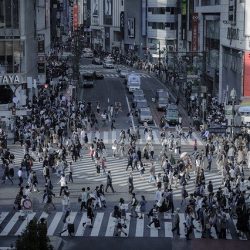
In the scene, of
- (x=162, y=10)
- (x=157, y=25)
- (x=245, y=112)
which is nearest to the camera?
(x=245, y=112)

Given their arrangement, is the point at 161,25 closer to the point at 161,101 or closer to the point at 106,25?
the point at 106,25

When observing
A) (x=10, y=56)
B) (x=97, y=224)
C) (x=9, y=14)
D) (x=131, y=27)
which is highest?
(x=9, y=14)

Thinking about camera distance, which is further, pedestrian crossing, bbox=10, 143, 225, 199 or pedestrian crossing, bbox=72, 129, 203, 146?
pedestrian crossing, bbox=72, 129, 203, 146

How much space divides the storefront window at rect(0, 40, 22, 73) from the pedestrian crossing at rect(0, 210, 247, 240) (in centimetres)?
3398

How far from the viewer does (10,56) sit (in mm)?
65312

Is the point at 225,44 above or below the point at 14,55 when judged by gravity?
above

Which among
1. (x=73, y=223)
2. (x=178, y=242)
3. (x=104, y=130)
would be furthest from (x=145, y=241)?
(x=104, y=130)

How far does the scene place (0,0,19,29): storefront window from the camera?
2542 inches

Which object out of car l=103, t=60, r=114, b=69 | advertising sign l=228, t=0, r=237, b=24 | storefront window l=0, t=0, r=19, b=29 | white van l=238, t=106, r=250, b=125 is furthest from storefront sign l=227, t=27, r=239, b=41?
car l=103, t=60, r=114, b=69

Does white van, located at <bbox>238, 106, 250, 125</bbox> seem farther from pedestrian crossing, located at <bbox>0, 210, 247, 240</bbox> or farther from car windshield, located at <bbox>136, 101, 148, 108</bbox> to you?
car windshield, located at <bbox>136, 101, 148, 108</bbox>

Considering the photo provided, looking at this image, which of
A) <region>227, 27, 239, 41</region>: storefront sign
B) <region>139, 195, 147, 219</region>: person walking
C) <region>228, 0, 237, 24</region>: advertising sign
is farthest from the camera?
<region>227, 27, 239, 41</region>: storefront sign

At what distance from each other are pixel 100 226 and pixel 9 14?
126ft

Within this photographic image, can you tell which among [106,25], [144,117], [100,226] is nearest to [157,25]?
[106,25]

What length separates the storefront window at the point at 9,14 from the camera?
64.6 metres
